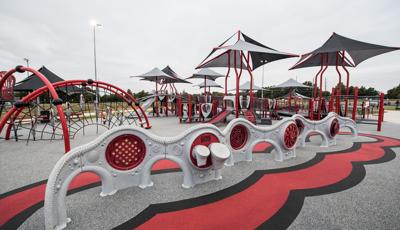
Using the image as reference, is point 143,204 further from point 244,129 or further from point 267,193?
point 244,129

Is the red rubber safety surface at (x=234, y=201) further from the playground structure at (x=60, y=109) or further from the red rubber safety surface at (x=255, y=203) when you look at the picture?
the playground structure at (x=60, y=109)

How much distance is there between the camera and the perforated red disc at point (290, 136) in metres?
3.76

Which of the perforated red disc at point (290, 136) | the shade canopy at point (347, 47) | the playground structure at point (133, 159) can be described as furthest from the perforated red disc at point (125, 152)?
the shade canopy at point (347, 47)

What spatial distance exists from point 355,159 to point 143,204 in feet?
15.2

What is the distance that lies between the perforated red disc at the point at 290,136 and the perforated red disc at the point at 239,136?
0.89m

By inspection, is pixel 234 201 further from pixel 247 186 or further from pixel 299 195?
pixel 299 195

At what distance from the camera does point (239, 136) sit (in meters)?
3.61

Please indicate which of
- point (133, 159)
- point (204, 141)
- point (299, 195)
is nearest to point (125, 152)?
point (133, 159)

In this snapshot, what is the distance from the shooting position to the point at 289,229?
1776 mm

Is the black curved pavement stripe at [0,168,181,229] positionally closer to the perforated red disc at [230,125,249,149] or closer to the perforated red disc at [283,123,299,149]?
the perforated red disc at [230,125,249,149]

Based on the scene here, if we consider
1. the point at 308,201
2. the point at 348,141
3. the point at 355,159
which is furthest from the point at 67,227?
the point at 348,141

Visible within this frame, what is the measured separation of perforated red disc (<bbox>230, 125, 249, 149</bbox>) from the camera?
3.52 meters

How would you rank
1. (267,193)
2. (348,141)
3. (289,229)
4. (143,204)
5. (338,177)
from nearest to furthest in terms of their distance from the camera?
(289,229), (143,204), (267,193), (338,177), (348,141)

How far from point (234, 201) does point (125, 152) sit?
5.55ft
